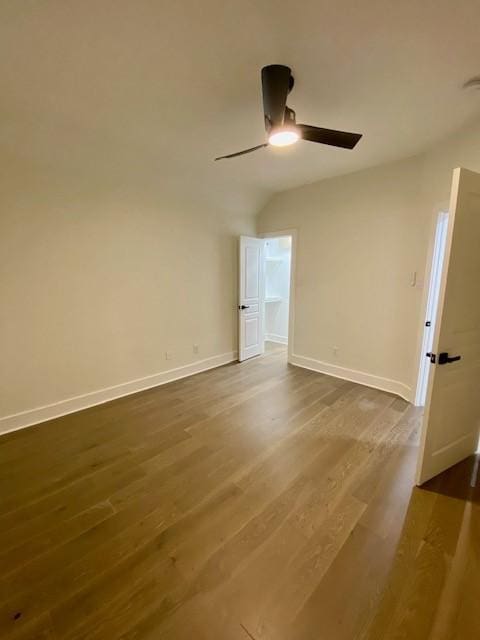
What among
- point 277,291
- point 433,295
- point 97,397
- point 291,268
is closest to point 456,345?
point 433,295

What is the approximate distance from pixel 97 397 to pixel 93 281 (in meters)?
1.31

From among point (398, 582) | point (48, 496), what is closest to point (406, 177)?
point (398, 582)

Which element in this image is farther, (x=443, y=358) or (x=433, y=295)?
(x=433, y=295)

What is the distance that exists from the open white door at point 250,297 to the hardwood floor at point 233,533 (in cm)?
200

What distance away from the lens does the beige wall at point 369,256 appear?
2.91 m

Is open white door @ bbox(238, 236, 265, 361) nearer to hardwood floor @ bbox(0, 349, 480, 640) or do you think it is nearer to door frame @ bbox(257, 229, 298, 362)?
door frame @ bbox(257, 229, 298, 362)

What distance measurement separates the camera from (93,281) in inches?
117

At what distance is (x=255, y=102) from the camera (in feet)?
6.53

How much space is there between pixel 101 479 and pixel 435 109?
12.3 feet

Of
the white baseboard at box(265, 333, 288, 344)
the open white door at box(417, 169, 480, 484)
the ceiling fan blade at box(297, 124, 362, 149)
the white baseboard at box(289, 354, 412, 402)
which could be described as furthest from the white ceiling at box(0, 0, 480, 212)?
the white baseboard at box(265, 333, 288, 344)

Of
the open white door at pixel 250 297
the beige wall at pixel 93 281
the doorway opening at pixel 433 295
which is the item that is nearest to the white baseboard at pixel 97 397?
the beige wall at pixel 93 281

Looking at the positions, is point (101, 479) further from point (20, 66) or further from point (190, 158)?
point (190, 158)

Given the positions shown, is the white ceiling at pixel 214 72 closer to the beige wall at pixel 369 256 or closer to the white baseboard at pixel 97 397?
the beige wall at pixel 369 256

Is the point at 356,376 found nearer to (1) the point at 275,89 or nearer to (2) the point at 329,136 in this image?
(2) the point at 329,136
